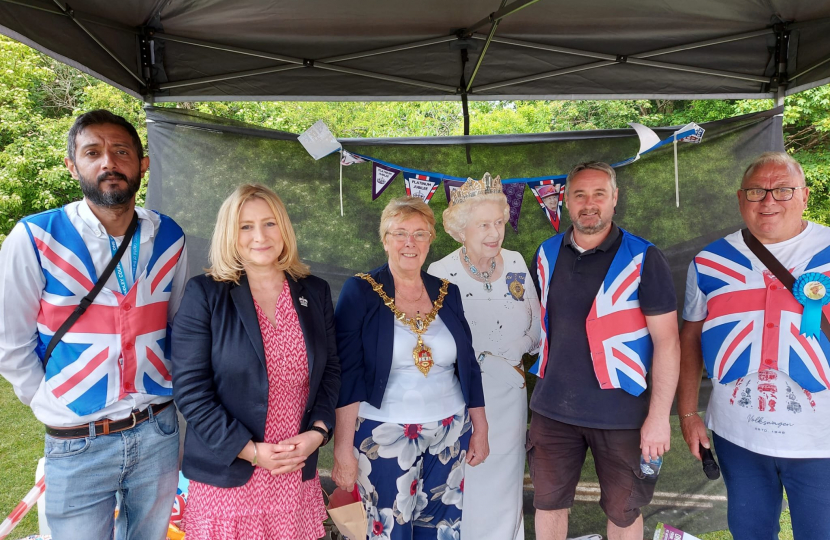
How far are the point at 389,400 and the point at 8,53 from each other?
42.4ft

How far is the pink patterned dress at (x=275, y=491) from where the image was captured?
1705 mm

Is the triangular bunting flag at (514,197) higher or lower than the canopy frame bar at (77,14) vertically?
lower

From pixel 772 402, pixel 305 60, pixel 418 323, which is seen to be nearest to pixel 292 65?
pixel 305 60

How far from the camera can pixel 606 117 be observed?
1274cm

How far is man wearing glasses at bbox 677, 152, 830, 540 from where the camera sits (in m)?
2.02

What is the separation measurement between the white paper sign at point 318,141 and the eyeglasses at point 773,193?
211 centimetres

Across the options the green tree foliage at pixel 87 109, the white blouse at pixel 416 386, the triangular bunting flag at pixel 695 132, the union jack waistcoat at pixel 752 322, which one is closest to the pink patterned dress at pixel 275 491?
the white blouse at pixel 416 386

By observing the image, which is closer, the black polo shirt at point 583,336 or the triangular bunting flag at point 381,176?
the black polo shirt at point 583,336

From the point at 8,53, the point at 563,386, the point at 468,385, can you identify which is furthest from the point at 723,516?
the point at 8,53

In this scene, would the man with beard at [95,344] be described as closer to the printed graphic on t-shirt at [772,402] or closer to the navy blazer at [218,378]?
the navy blazer at [218,378]

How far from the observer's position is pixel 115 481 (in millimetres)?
1788

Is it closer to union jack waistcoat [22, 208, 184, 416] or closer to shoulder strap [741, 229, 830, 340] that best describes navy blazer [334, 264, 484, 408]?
union jack waistcoat [22, 208, 184, 416]

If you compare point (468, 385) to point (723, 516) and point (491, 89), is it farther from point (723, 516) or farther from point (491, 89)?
point (723, 516)

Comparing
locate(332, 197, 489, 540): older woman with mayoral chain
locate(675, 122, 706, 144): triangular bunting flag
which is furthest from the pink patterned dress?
locate(675, 122, 706, 144): triangular bunting flag
